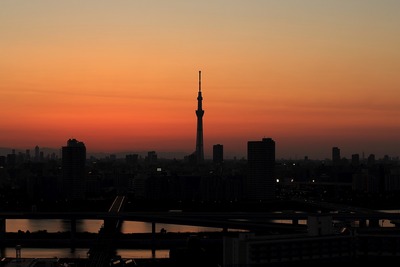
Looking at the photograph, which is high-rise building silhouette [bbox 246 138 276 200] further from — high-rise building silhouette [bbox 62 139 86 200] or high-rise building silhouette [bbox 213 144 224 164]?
high-rise building silhouette [bbox 213 144 224 164]

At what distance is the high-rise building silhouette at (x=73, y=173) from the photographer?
3709 cm

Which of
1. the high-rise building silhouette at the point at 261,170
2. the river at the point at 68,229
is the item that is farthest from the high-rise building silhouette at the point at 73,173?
the river at the point at 68,229

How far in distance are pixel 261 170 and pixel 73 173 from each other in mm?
7927

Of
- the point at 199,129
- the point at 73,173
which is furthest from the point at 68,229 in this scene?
the point at 199,129

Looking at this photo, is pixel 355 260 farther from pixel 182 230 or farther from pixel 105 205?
pixel 105 205

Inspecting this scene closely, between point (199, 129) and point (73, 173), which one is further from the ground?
point (199, 129)

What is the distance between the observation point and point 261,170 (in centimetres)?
3744

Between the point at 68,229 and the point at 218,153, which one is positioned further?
the point at 218,153

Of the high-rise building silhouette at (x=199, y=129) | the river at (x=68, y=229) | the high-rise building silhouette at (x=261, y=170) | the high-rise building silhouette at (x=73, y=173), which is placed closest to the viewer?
the river at (x=68, y=229)

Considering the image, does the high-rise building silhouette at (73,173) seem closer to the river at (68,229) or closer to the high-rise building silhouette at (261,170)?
the high-rise building silhouette at (261,170)

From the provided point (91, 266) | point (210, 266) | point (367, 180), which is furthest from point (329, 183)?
point (210, 266)

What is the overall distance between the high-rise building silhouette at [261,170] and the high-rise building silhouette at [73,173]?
700cm

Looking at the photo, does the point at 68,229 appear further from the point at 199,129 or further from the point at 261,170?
the point at 199,129

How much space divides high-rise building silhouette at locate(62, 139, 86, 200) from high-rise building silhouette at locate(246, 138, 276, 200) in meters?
7.00
